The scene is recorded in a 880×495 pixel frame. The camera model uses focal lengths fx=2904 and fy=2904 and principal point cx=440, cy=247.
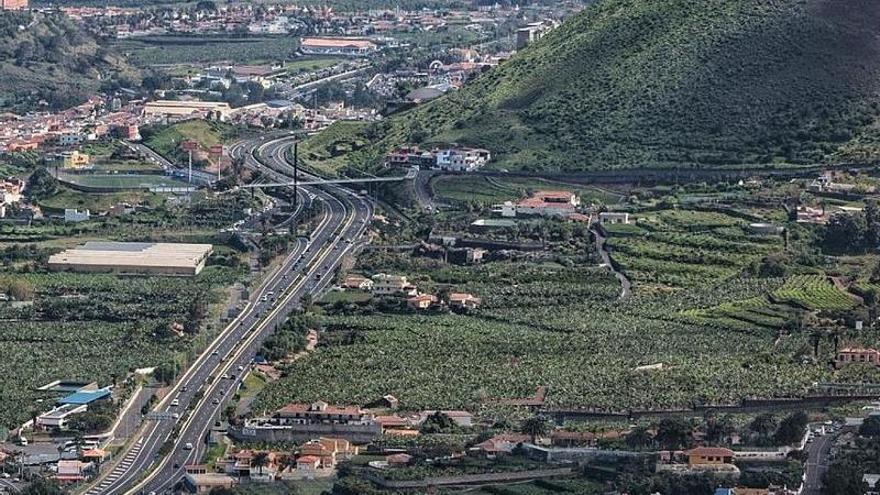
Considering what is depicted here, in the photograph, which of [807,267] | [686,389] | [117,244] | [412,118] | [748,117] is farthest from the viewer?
[412,118]

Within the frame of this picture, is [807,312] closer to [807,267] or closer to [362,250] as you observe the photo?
[807,267]

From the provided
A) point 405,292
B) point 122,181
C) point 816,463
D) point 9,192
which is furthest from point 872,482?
point 122,181

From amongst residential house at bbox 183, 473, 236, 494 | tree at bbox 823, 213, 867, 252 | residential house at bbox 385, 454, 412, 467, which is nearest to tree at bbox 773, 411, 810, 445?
residential house at bbox 385, 454, 412, 467

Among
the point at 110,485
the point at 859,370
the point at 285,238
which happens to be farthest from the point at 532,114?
the point at 110,485

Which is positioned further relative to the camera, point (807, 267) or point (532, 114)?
point (532, 114)

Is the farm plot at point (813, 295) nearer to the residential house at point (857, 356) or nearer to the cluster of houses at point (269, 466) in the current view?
the residential house at point (857, 356)

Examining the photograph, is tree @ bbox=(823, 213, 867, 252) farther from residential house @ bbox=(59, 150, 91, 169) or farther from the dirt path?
residential house @ bbox=(59, 150, 91, 169)
